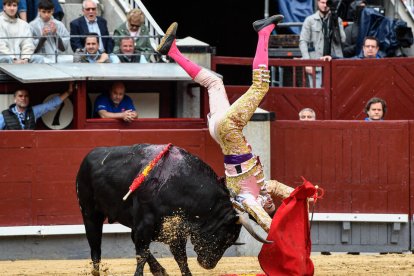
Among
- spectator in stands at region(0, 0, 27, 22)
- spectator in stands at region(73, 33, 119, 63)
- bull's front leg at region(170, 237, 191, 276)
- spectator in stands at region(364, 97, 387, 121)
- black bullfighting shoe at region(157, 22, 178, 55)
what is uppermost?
spectator in stands at region(0, 0, 27, 22)

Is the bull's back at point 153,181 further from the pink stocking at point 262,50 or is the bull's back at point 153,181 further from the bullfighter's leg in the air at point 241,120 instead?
the pink stocking at point 262,50

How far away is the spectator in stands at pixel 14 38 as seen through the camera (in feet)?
43.5

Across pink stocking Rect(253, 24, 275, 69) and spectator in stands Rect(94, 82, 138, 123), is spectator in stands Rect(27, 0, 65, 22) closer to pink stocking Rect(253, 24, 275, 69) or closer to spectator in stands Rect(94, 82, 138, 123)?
spectator in stands Rect(94, 82, 138, 123)

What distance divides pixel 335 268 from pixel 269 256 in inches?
71.3

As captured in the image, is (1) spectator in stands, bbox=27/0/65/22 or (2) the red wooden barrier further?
(1) spectator in stands, bbox=27/0/65/22

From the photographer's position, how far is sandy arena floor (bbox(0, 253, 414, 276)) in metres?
11.2

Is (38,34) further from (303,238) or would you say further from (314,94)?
(303,238)


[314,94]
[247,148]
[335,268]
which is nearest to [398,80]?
[314,94]

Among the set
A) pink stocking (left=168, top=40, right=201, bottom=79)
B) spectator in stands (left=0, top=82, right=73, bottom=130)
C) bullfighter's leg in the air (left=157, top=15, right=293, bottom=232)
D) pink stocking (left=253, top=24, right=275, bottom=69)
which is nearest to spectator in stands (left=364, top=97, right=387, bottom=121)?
bullfighter's leg in the air (left=157, top=15, right=293, bottom=232)

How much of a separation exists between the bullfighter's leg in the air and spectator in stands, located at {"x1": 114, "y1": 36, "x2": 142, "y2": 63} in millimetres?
3312

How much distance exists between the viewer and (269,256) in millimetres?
9766

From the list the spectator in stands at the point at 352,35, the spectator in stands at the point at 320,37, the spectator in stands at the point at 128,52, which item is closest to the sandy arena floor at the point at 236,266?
the spectator in stands at the point at 128,52

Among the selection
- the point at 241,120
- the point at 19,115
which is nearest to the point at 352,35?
the point at 19,115

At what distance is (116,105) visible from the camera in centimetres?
1338
